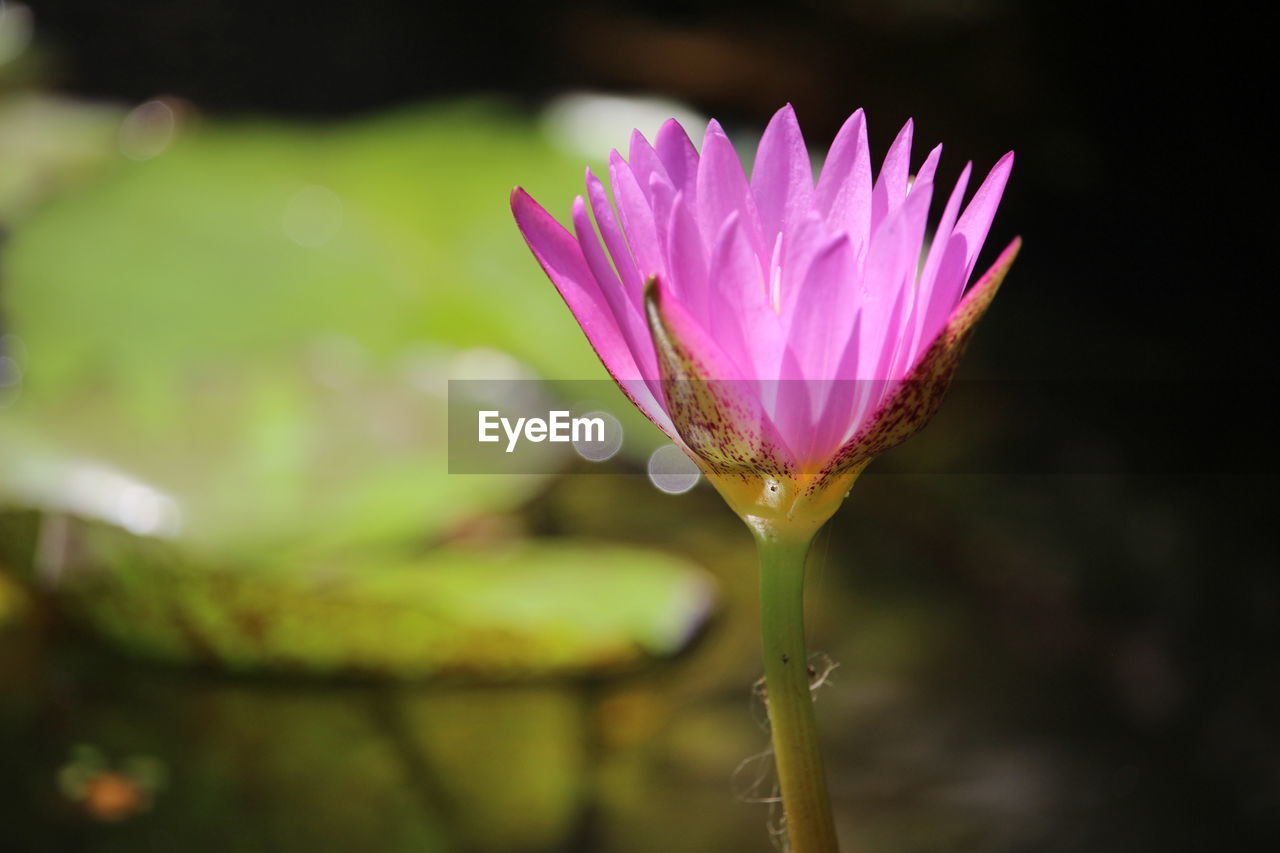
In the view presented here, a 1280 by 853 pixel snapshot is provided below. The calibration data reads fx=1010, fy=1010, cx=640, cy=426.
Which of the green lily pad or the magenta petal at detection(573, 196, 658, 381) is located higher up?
the green lily pad

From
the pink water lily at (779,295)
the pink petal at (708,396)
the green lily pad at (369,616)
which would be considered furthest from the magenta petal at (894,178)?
the green lily pad at (369,616)

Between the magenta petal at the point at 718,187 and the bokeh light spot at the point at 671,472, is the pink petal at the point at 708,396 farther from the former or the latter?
the bokeh light spot at the point at 671,472

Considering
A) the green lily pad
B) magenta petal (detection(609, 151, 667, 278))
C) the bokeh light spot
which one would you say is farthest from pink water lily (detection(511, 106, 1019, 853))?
the bokeh light spot

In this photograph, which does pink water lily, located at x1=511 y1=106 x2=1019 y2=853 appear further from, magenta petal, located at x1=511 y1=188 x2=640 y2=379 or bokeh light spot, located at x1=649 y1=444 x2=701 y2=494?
bokeh light spot, located at x1=649 y1=444 x2=701 y2=494

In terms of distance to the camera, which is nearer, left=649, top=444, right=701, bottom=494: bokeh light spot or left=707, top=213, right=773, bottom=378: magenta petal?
left=707, top=213, right=773, bottom=378: magenta petal

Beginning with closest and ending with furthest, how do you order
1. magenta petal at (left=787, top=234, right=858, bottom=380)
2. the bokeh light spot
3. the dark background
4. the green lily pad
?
1. magenta petal at (left=787, top=234, right=858, bottom=380)
2. the green lily pad
3. the dark background
4. the bokeh light spot

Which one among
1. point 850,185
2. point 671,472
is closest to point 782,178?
point 850,185
